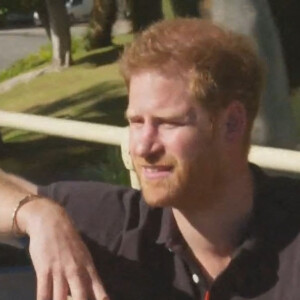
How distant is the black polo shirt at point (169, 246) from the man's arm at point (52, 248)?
5.4 inches

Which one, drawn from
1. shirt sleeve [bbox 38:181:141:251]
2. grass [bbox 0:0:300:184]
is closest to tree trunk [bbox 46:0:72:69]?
grass [bbox 0:0:300:184]

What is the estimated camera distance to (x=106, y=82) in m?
16.6

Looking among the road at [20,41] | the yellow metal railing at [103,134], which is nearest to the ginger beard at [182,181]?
the yellow metal railing at [103,134]

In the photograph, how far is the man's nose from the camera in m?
2.21

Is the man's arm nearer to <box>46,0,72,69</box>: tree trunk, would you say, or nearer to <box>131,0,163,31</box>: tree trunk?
<box>131,0,163,31</box>: tree trunk

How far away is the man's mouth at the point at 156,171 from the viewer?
86.4 inches

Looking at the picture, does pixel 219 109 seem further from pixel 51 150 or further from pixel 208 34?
pixel 51 150

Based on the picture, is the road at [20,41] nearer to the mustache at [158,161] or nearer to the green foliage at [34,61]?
the green foliage at [34,61]

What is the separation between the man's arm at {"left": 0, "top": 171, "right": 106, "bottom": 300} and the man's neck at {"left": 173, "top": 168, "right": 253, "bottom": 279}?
9.6 inches

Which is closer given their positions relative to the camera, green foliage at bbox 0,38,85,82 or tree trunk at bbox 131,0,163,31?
tree trunk at bbox 131,0,163,31

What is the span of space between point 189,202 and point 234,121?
20cm

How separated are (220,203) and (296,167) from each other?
1.60ft

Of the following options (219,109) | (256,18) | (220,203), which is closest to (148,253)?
(220,203)

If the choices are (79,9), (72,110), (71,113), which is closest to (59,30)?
(72,110)
